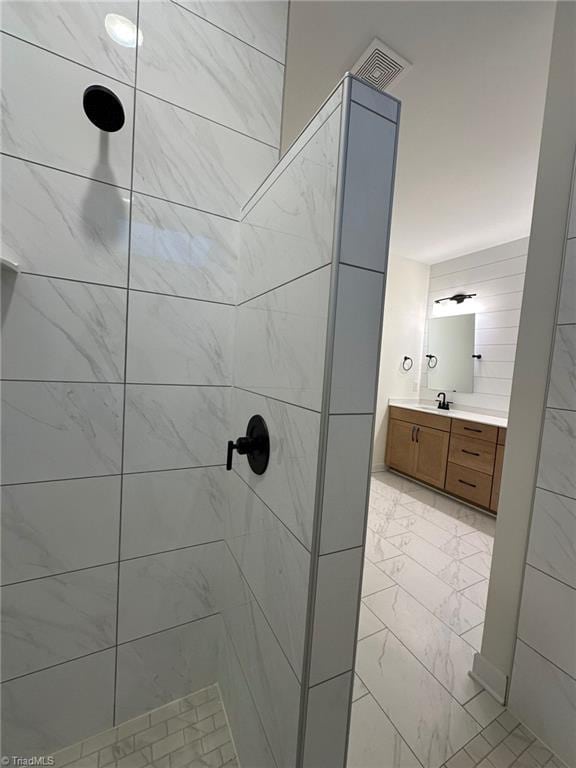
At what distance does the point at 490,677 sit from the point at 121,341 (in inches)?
75.8

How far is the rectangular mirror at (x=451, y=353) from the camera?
3.64m

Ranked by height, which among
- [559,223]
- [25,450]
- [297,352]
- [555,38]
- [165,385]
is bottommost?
[25,450]

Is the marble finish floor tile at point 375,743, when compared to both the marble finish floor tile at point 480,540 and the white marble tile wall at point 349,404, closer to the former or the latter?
the white marble tile wall at point 349,404

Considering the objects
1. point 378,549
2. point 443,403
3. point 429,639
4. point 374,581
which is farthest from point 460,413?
point 429,639

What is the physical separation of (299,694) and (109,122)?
1.44 meters

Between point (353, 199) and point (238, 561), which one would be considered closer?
point (353, 199)

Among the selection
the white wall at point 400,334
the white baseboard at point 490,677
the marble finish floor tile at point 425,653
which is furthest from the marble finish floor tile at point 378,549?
the white wall at point 400,334

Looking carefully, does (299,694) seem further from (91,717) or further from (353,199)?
(353,199)

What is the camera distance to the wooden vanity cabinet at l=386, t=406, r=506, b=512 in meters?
2.85

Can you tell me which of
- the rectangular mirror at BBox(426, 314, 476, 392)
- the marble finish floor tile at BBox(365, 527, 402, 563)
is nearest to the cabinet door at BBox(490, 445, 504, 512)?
the rectangular mirror at BBox(426, 314, 476, 392)

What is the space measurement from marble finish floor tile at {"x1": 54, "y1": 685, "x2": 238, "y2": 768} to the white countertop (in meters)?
2.83

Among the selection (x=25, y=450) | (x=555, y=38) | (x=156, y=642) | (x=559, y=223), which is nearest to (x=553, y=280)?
(x=559, y=223)

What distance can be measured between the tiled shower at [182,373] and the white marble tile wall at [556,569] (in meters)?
0.87

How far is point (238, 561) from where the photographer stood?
104cm
